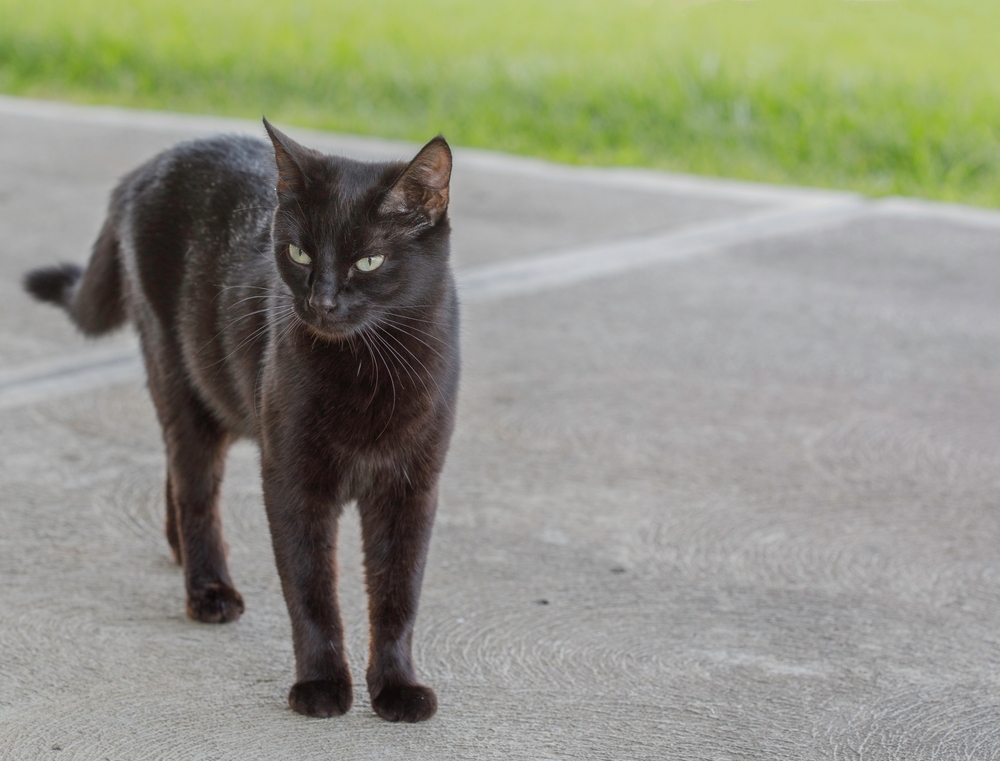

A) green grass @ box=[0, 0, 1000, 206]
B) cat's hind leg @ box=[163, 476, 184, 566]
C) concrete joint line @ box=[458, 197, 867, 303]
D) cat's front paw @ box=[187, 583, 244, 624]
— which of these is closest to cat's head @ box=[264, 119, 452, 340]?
cat's front paw @ box=[187, 583, 244, 624]

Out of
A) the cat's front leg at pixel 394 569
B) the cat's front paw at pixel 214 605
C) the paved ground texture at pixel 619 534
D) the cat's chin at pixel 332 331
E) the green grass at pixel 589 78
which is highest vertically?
the cat's chin at pixel 332 331

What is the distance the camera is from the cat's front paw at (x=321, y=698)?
2.45 metres

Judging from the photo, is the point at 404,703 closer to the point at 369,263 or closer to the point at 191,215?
the point at 369,263

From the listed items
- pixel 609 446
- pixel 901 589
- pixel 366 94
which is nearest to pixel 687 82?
pixel 366 94

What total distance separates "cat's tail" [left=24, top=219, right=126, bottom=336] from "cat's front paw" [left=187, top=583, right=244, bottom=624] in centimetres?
80

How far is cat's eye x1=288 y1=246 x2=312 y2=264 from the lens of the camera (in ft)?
7.82

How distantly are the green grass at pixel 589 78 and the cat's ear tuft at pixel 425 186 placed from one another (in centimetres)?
574

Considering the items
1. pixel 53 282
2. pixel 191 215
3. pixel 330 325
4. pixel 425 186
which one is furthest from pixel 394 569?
pixel 53 282

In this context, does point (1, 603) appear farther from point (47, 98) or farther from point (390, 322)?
point (47, 98)

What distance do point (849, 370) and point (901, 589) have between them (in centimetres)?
172

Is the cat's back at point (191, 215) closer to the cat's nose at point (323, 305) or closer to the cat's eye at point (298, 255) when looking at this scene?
the cat's eye at point (298, 255)

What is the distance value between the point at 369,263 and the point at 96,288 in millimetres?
1197

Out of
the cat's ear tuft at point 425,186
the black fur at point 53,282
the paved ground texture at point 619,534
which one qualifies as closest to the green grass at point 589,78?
the paved ground texture at point 619,534

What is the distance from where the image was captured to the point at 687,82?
9.84m
